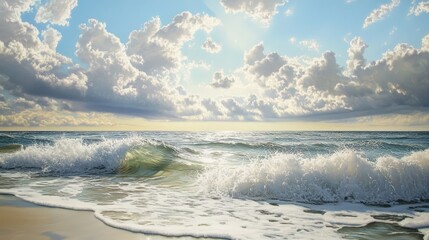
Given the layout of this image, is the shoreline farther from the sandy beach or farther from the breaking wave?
the breaking wave

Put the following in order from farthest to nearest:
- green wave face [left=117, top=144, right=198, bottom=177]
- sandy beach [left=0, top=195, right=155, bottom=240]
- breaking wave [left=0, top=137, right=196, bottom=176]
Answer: breaking wave [left=0, top=137, right=196, bottom=176] < green wave face [left=117, top=144, right=198, bottom=177] < sandy beach [left=0, top=195, right=155, bottom=240]

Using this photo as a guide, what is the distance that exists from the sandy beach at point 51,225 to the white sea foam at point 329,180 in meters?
4.05

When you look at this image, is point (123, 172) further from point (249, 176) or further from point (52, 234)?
point (52, 234)

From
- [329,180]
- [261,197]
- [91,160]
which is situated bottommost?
[261,197]

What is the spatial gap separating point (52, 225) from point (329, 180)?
24.2 feet

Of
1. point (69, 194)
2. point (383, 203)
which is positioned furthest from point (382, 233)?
point (69, 194)

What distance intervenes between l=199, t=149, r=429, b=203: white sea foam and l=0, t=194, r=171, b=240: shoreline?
4055 millimetres

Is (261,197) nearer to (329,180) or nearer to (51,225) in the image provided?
(329,180)

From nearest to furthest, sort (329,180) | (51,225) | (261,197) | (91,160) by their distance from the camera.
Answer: (51,225) < (261,197) < (329,180) < (91,160)

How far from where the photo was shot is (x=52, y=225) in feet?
17.7

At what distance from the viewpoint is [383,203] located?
825 cm

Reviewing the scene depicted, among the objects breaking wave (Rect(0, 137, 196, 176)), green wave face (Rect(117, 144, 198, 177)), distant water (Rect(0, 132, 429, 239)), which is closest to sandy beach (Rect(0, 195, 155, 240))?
distant water (Rect(0, 132, 429, 239))

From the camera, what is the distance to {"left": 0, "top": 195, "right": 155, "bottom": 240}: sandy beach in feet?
16.0

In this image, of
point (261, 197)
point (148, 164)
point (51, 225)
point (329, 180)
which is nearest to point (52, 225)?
point (51, 225)
